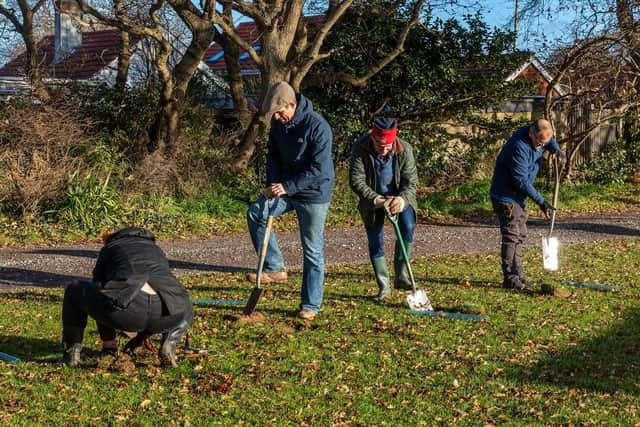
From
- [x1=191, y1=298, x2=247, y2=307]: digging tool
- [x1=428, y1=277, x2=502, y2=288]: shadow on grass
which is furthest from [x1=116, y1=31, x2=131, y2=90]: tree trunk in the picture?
[x1=191, y1=298, x2=247, y2=307]: digging tool

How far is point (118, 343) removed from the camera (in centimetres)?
625

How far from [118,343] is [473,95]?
44.6 feet

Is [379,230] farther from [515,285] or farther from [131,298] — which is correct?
[131,298]

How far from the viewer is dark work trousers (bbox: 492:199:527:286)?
880 centimetres

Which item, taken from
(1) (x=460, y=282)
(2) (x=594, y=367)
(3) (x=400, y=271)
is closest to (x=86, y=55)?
(1) (x=460, y=282)

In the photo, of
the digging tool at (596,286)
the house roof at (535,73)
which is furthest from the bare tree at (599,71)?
the digging tool at (596,286)

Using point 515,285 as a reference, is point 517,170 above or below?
above

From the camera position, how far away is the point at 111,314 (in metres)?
5.36

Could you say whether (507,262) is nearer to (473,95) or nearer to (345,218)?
(345,218)

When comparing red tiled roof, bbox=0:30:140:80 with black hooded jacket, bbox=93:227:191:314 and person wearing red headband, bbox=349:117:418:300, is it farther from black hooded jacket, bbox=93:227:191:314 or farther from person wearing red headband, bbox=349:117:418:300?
black hooded jacket, bbox=93:227:191:314

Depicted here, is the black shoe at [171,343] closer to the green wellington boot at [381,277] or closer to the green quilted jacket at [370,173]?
the green quilted jacket at [370,173]

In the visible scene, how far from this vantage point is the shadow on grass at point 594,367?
5.76 meters

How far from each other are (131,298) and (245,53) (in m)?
21.4

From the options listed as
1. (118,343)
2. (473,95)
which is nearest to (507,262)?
(118,343)
